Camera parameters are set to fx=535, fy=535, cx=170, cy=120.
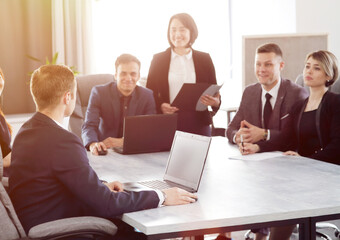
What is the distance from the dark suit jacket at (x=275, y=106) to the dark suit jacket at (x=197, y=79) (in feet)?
0.94

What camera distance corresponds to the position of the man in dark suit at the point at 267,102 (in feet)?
10.7

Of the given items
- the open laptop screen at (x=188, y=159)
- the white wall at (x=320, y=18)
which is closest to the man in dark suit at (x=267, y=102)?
the open laptop screen at (x=188, y=159)

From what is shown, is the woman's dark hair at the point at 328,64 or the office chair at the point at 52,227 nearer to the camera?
the office chair at the point at 52,227

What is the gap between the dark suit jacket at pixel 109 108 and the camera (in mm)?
3469

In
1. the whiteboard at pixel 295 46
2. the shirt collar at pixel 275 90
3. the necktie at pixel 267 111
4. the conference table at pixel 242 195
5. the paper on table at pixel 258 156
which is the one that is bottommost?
the conference table at pixel 242 195

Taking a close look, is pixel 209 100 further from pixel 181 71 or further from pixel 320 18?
pixel 320 18

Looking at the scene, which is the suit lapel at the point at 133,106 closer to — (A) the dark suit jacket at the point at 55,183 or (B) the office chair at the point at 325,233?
(B) the office chair at the point at 325,233

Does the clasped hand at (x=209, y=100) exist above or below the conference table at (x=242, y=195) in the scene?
above

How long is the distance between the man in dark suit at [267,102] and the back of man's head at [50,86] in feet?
4.57

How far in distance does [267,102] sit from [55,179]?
173 cm

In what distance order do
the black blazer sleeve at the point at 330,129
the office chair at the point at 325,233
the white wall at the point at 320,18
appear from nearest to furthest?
the black blazer sleeve at the point at 330,129, the office chair at the point at 325,233, the white wall at the point at 320,18

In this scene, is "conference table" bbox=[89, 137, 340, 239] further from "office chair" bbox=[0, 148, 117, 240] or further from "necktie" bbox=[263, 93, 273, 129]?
"necktie" bbox=[263, 93, 273, 129]

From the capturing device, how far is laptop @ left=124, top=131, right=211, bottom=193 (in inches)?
89.4

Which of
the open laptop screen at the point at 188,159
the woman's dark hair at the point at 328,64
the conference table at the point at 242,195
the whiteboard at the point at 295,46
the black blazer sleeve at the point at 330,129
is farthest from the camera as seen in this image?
the whiteboard at the point at 295,46
